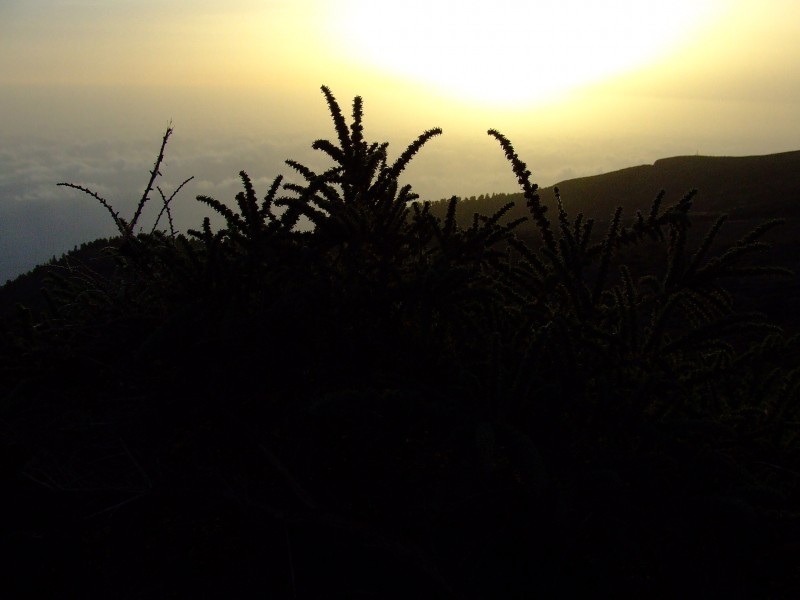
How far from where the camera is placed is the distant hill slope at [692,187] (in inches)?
583

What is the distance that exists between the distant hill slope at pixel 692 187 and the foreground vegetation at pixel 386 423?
11.8 metres

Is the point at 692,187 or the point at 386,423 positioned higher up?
the point at 386,423

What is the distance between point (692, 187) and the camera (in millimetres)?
17281

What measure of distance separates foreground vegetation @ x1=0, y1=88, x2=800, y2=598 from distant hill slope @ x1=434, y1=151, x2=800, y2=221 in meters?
11.8

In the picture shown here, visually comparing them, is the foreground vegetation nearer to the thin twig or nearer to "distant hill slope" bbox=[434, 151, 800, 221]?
the thin twig

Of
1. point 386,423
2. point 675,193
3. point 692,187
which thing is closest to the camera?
point 386,423

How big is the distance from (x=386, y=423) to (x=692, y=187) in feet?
56.1

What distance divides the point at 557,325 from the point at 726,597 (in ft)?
2.49

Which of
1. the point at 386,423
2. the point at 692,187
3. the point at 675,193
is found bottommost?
the point at 675,193

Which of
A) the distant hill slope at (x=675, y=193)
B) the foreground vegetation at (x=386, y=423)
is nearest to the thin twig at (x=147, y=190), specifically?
the foreground vegetation at (x=386, y=423)

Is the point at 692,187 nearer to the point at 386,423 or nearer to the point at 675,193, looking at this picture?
the point at 675,193

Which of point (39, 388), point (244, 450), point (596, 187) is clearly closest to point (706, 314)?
point (244, 450)

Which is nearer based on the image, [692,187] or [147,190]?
[147,190]

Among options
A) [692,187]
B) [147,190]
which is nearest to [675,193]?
[692,187]
